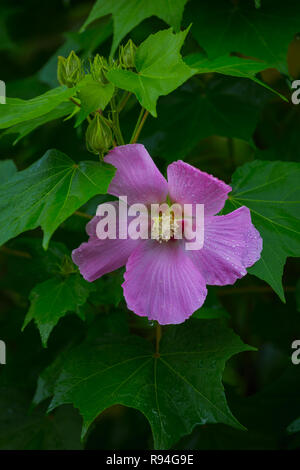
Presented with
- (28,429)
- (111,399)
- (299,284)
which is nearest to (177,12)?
(299,284)

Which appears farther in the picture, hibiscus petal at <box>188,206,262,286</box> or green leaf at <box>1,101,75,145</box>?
green leaf at <box>1,101,75,145</box>

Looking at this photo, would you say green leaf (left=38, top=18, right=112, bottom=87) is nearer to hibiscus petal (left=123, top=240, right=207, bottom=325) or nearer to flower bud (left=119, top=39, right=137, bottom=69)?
flower bud (left=119, top=39, right=137, bottom=69)

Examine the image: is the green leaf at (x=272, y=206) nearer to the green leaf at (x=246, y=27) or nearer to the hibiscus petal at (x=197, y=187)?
the hibiscus petal at (x=197, y=187)

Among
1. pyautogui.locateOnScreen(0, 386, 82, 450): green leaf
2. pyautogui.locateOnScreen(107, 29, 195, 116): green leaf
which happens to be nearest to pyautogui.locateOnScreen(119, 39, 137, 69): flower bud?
pyautogui.locateOnScreen(107, 29, 195, 116): green leaf

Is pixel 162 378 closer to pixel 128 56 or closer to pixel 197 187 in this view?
pixel 197 187

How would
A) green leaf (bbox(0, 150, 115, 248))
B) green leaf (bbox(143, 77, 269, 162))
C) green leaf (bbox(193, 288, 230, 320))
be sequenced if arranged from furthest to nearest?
green leaf (bbox(143, 77, 269, 162)) < green leaf (bbox(193, 288, 230, 320)) < green leaf (bbox(0, 150, 115, 248))

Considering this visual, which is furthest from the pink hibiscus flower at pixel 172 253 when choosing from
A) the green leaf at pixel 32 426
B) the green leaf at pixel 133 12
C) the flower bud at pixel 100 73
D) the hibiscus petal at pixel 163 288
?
the green leaf at pixel 32 426

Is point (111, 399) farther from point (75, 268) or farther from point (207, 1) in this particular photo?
point (207, 1)
